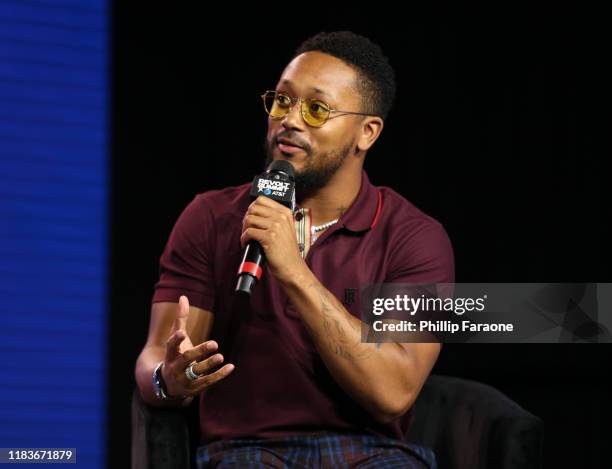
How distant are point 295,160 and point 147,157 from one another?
1269 millimetres

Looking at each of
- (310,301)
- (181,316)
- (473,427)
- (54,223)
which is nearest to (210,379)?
(181,316)

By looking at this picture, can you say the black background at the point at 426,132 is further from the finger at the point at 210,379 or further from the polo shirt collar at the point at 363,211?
the finger at the point at 210,379

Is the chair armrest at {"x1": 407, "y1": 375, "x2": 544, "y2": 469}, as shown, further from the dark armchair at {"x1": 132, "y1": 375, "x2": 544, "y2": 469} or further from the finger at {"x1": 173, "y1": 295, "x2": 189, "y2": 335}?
the finger at {"x1": 173, "y1": 295, "x2": 189, "y2": 335}

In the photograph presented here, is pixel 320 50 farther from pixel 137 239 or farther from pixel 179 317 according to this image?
pixel 137 239

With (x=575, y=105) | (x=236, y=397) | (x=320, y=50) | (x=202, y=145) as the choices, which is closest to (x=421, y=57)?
(x=575, y=105)

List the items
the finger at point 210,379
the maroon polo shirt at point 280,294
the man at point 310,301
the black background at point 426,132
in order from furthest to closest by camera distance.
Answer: the black background at point 426,132 → the maroon polo shirt at point 280,294 → the man at point 310,301 → the finger at point 210,379

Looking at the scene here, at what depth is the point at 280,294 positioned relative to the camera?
2387mm

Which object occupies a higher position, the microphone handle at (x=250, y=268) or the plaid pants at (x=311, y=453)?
the microphone handle at (x=250, y=268)

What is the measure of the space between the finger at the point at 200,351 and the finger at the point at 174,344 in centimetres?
3

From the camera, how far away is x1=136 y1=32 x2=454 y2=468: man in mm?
2172

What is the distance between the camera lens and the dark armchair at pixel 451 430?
2223 mm

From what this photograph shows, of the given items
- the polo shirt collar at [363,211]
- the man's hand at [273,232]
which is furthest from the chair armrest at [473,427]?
the man's hand at [273,232]

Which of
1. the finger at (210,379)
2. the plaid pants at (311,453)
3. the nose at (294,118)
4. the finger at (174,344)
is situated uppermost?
the nose at (294,118)

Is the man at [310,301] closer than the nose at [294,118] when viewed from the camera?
Yes
